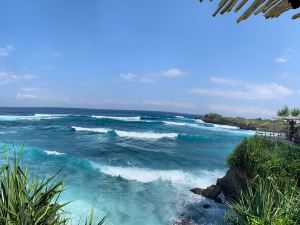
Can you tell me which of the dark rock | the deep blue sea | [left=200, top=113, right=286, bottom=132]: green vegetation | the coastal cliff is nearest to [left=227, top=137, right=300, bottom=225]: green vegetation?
the coastal cliff

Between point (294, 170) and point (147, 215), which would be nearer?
point (294, 170)

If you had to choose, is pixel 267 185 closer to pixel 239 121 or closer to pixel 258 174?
pixel 258 174

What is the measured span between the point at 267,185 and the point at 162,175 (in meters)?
16.4

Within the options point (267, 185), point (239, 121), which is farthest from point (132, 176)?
point (239, 121)

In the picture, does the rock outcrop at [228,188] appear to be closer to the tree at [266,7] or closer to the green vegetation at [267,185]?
the green vegetation at [267,185]

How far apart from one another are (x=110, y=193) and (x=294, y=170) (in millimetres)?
10933

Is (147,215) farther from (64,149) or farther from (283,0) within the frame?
(64,149)

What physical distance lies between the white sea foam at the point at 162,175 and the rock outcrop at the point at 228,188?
2.10 metres

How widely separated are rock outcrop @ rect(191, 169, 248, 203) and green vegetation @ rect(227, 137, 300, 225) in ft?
1.86

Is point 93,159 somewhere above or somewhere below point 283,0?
below

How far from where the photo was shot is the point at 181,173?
2514 cm

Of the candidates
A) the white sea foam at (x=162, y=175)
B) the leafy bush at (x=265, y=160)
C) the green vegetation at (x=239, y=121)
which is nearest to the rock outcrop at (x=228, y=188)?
the leafy bush at (x=265, y=160)

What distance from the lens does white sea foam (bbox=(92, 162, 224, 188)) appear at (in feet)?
74.4

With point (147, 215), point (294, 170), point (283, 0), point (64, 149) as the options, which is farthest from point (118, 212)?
point (64, 149)
